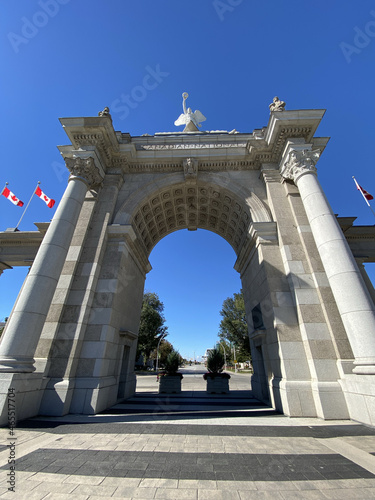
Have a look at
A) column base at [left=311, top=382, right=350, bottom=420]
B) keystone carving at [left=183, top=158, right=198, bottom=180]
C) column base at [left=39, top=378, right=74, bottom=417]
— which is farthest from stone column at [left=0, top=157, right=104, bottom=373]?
column base at [left=311, top=382, right=350, bottom=420]

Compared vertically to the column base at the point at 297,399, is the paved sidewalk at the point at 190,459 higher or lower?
lower

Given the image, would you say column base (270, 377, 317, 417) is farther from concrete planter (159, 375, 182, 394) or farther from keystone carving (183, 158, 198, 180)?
keystone carving (183, 158, 198, 180)

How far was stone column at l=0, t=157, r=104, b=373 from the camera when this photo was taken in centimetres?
815

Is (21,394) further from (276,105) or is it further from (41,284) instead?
(276,105)

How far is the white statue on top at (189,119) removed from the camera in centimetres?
2011

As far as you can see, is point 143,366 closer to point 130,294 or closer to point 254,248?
point 130,294

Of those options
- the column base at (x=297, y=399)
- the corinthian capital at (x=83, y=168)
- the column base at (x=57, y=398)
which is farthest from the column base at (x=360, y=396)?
the corinthian capital at (x=83, y=168)

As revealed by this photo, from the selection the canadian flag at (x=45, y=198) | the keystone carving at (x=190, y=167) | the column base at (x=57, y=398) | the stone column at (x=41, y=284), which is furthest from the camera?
the canadian flag at (x=45, y=198)

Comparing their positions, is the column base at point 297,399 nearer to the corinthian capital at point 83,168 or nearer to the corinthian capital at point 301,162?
the corinthian capital at point 301,162

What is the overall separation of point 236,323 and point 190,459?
4475cm

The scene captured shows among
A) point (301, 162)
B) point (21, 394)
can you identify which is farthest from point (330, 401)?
point (21, 394)

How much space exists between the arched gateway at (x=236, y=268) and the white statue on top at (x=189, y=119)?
455 centimetres

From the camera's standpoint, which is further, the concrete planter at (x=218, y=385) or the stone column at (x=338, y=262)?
the concrete planter at (x=218, y=385)

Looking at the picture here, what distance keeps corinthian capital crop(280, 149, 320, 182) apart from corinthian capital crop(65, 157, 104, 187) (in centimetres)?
1142
